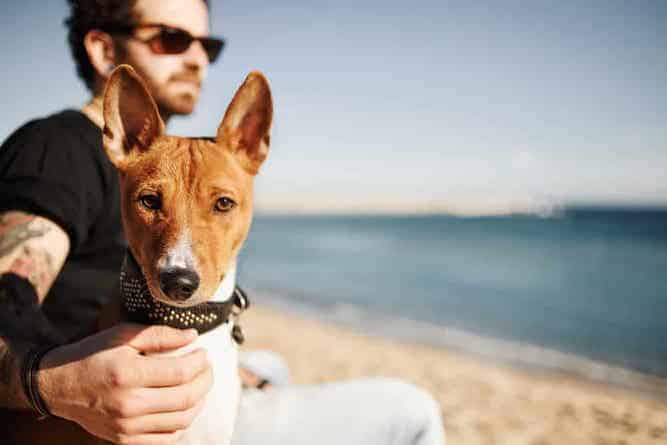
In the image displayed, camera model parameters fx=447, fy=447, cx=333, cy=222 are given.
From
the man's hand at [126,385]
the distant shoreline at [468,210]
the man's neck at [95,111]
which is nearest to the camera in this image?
the man's hand at [126,385]

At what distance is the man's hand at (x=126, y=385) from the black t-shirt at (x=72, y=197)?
592 millimetres

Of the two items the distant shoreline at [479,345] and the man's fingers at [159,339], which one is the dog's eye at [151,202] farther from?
the distant shoreline at [479,345]

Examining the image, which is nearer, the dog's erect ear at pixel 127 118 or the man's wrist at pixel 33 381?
the man's wrist at pixel 33 381

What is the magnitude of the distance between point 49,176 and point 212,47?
1.36 meters

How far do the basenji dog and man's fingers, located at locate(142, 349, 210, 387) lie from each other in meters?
0.12

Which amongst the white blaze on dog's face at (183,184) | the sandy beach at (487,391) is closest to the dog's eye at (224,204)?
the white blaze on dog's face at (183,184)

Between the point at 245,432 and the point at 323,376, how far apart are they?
6.18m

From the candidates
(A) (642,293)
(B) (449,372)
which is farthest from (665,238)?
(B) (449,372)

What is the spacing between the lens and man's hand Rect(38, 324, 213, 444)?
4.32ft

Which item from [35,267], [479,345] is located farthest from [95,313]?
[479,345]

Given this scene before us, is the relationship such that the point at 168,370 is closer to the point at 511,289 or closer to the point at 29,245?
the point at 29,245

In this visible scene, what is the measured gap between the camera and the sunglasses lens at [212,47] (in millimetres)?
2648

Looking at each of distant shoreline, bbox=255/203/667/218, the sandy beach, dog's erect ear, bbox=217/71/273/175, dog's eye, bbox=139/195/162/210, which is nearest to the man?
dog's eye, bbox=139/195/162/210

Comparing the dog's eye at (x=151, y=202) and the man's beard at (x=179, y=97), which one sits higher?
the man's beard at (x=179, y=97)
